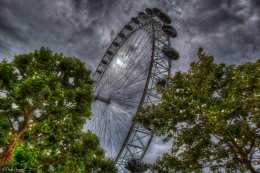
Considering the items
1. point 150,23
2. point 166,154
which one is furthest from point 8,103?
point 150,23

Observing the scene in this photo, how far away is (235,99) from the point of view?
28.5 feet

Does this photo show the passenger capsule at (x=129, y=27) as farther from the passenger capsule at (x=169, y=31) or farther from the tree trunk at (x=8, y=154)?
the tree trunk at (x=8, y=154)

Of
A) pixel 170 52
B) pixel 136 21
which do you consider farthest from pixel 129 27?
pixel 170 52

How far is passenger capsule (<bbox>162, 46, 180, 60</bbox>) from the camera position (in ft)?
75.4

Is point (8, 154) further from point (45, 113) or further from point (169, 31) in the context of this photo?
point (169, 31)

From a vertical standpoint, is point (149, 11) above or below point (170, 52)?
above

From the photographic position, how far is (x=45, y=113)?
11070 millimetres

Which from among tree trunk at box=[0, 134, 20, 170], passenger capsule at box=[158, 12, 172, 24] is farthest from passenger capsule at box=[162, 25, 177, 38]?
tree trunk at box=[0, 134, 20, 170]

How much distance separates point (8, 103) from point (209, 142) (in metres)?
10.8

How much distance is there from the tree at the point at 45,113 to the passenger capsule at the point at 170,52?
11.7m

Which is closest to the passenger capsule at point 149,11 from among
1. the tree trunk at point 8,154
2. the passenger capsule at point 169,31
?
the passenger capsule at point 169,31

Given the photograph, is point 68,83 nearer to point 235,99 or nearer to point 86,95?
point 86,95

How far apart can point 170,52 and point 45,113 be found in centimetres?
1609

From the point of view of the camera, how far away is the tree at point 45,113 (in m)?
10.3
